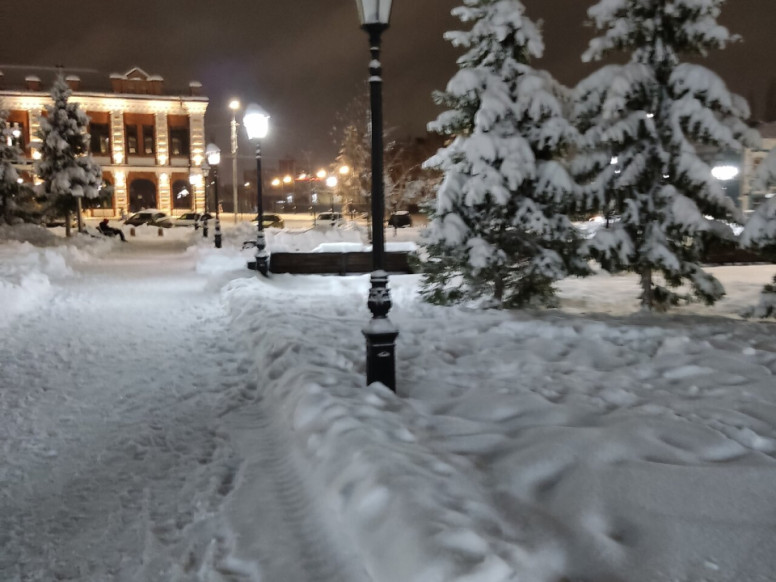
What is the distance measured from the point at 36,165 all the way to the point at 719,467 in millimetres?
44088

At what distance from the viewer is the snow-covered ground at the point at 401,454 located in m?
3.54

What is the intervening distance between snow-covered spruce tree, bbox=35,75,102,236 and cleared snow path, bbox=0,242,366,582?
111 feet

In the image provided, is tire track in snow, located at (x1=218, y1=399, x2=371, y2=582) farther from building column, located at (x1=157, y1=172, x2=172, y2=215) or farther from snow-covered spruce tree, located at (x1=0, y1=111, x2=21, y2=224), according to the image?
building column, located at (x1=157, y1=172, x2=172, y2=215)

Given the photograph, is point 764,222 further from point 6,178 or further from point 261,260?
point 6,178

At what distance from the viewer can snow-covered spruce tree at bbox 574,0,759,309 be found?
10.9 m

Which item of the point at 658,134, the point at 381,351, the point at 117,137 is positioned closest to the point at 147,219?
the point at 117,137

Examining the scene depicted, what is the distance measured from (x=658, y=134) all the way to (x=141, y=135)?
223ft

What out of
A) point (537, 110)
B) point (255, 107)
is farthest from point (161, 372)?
point (255, 107)

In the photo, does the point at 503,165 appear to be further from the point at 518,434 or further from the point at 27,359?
the point at 27,359

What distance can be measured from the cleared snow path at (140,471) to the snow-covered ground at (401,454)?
0.02m

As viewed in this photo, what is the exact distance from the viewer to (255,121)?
55.2ft

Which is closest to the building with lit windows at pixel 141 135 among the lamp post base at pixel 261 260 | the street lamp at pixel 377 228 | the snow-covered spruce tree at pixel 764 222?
the lamp post base at pixel 261 260

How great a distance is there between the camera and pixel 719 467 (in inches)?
170

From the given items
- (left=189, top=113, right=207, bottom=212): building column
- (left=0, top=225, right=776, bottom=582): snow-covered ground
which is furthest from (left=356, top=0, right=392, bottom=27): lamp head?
(left=189, top=113, right=207, bottom=212): building column
